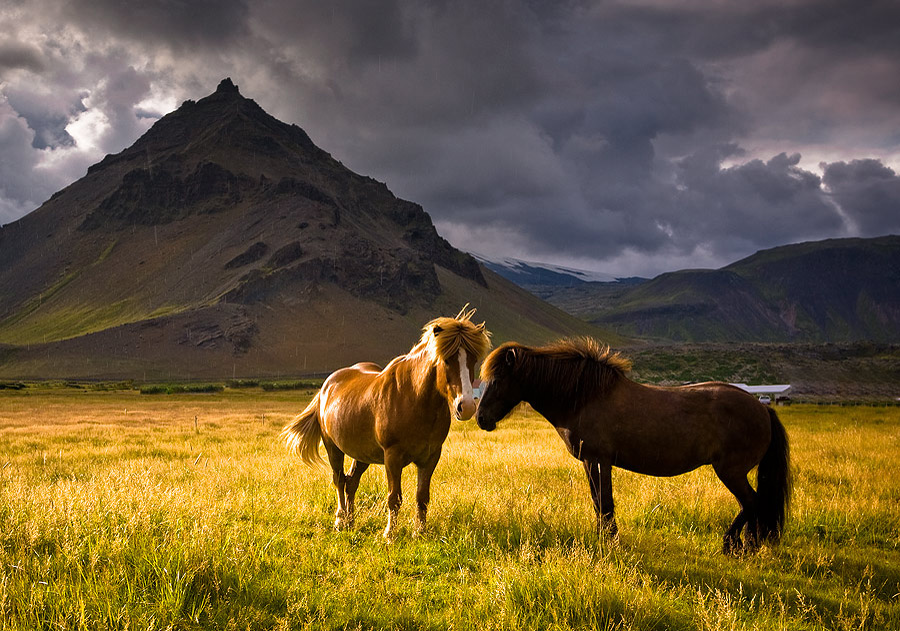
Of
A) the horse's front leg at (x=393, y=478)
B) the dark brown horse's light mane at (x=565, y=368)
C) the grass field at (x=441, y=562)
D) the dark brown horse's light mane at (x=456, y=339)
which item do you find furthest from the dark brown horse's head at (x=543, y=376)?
the grass field at (x=441, y=562)

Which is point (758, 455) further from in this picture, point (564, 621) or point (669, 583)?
point (564, 621)

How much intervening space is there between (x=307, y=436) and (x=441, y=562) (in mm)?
3817

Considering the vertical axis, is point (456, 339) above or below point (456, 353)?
above

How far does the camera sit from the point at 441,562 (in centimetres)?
557

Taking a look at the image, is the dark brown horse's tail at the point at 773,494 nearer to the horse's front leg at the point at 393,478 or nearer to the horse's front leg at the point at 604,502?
the horse's front leg at the point at 604,502

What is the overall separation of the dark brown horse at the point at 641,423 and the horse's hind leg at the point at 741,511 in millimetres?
11

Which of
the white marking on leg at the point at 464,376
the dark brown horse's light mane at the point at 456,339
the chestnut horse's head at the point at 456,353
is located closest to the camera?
the white marking on leg at the point at 464,376

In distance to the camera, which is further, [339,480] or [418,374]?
[339,480]

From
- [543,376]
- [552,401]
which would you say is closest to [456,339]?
[543,376]

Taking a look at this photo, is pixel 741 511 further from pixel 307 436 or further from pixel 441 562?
pixel 307 436

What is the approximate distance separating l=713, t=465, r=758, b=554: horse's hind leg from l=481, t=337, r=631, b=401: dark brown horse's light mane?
1589 mm

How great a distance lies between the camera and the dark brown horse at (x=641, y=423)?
19.8ft

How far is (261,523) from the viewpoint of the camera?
673 cm

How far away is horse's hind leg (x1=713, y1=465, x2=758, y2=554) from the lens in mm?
6082
